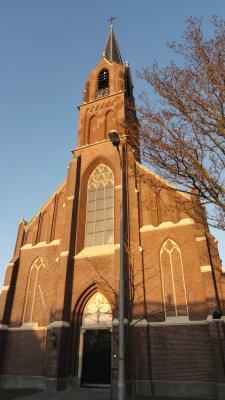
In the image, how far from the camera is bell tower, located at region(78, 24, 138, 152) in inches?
859

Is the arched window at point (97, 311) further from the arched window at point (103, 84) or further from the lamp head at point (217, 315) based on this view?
the arched window at point (103, 84)

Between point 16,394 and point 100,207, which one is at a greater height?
point 100,207

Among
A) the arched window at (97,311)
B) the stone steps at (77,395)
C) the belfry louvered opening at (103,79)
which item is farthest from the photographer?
the belfry louvered opening at (103,79)

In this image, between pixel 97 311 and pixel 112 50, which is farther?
pixel 112 50

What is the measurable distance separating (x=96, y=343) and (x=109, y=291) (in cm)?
264

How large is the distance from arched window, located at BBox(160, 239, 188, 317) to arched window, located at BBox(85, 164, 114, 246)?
353 centimetres

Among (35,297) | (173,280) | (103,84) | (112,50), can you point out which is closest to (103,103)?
(103,84)

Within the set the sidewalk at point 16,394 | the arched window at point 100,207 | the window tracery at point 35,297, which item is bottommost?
the sidewalk at point 16,394

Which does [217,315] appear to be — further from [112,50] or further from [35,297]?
[112,50]

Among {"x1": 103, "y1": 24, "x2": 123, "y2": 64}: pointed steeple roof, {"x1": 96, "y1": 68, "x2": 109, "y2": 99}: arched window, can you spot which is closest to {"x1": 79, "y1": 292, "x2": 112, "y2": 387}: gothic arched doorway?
{"x1": 96, "y1": 68, "x2": 109, "y2": 99}: arched window

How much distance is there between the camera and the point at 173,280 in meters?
14.4

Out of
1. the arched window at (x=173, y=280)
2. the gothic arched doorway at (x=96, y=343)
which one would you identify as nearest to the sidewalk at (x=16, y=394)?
the gothic arched doorway at (x=96, y=343)

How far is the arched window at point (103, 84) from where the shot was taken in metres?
24.5

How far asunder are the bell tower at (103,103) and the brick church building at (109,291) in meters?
1.97
